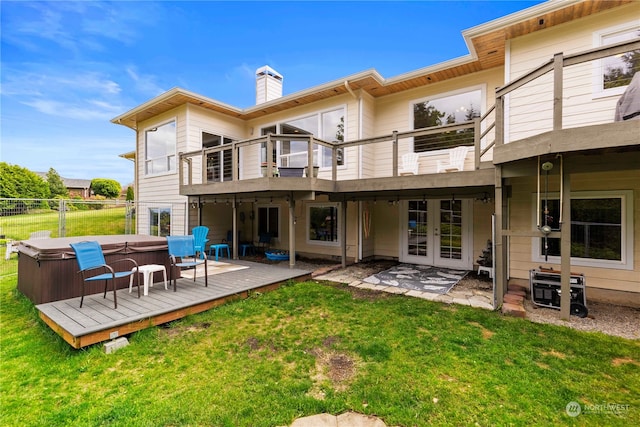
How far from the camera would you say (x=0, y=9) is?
8.68 meters

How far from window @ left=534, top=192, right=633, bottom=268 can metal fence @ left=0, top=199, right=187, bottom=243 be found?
34.4 feet

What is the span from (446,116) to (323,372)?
23.5ft

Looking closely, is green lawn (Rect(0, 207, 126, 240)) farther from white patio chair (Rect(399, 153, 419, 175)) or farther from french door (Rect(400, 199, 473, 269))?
french door (Rect(400, 199, 473, 269))

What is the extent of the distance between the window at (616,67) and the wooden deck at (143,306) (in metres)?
6.62

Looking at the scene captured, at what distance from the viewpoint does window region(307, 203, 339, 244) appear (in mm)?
9352

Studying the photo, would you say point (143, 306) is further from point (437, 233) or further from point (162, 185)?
point (162, 185)

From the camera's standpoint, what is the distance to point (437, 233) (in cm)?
813

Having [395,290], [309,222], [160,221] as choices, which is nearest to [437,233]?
[395,290]

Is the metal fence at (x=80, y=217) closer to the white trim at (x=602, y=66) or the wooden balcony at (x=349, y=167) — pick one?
the wooden balcony at (x=349, y=167)

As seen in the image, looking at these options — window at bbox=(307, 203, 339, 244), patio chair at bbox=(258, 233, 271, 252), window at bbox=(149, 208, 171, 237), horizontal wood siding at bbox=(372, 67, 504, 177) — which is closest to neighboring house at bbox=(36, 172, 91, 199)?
window at bbox=(149, 208, 171, 237)

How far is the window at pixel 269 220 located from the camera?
10766 millimetres

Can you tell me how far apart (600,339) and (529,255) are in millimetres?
2513

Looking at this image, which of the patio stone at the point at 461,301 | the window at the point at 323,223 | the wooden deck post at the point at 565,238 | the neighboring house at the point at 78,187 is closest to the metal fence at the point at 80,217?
the window at the point at 323,223

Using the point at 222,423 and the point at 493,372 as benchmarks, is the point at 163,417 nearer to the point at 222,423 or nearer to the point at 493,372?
the point at 222,423
